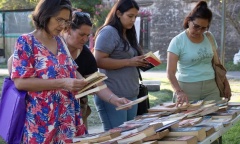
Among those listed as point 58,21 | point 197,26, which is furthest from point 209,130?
point 197,26

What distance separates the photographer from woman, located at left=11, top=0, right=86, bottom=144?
9.55 ft

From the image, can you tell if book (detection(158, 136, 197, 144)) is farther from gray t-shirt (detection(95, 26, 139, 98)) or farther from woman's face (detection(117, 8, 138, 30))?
woman's face (detection(117, 8, 138, 30))

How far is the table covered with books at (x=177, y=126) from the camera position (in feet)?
9.30

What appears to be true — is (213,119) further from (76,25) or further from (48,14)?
(48,14)

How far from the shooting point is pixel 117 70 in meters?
4.06

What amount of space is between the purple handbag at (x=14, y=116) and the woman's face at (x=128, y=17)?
1.37 metres

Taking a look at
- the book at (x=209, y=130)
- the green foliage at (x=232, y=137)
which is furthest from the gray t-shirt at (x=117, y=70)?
the green foliage at (x=232, y=137)

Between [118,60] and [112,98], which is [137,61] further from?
[112,98]

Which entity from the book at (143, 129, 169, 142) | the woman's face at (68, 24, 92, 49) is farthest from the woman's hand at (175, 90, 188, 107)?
the book at (143, 129, 169, 142)

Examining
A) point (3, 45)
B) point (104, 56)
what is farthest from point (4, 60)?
point (104, 56)

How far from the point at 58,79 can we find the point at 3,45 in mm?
18598

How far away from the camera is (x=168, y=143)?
2.85 meters

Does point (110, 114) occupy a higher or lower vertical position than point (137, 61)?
lower

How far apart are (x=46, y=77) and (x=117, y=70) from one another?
117 centimetres
